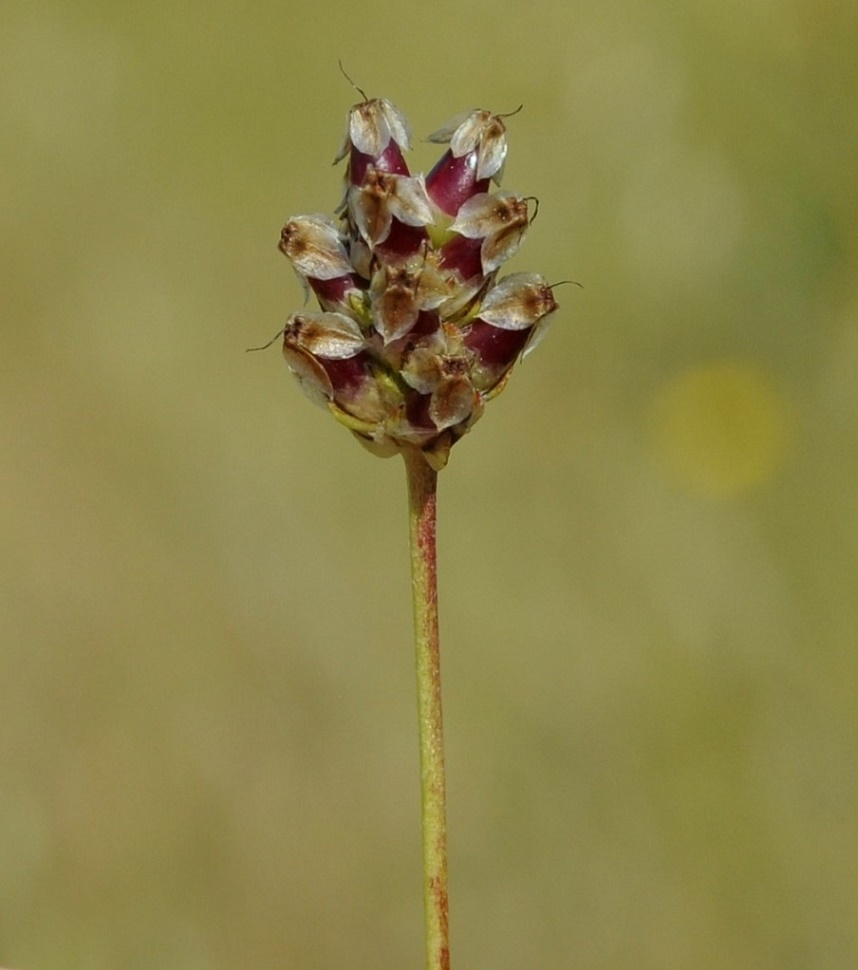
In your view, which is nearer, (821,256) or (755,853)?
(755,853)

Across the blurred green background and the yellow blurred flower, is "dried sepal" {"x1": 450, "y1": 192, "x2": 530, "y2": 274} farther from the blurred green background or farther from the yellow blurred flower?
the yellow blurred flower

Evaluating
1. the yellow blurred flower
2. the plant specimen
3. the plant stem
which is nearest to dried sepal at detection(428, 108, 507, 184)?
the plant specimen

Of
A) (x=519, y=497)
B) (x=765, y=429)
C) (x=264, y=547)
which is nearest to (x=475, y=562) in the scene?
(x=519, y=497)

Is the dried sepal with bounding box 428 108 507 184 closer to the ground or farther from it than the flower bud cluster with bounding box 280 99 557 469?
farther from it

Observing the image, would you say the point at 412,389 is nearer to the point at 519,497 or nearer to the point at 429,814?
the point at 429,814

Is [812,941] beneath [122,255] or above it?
beneath

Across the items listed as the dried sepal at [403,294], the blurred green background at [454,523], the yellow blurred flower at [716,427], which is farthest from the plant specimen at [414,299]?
the yellow blurred flower at [716,427]

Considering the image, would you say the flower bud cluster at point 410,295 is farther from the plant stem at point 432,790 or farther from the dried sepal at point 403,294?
the plant stem at point 432,790
